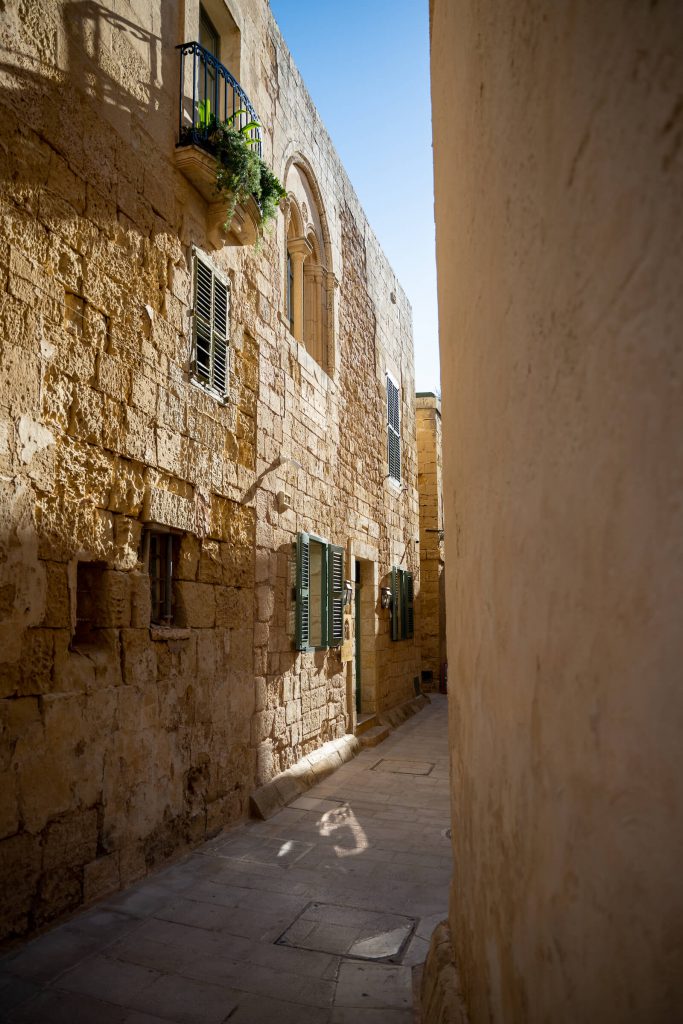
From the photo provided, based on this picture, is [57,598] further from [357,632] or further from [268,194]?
[357,632]

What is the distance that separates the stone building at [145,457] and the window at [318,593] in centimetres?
3

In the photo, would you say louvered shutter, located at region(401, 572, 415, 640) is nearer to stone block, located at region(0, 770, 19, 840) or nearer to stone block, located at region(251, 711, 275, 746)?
stone block, located at region(251, 711, 275, 746)

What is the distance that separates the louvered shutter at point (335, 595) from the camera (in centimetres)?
822

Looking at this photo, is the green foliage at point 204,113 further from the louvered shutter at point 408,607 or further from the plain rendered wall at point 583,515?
the louvered shutter at point 408,607

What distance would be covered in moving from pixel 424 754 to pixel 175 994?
5.89 meters

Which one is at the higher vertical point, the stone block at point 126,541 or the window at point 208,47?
the window at point 208,47

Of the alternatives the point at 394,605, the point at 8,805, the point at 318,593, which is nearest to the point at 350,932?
the point at 8,805

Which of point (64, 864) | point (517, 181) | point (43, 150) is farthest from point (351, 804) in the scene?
point (517, 181)

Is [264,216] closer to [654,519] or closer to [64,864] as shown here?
[64,864]

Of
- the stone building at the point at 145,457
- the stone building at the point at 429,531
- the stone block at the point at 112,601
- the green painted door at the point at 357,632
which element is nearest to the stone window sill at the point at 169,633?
the stone building at the point at 145,457

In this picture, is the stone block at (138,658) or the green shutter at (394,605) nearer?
the stone block at (138,658)

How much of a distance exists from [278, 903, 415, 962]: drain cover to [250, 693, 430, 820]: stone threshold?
192cm

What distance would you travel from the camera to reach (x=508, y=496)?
1.58m

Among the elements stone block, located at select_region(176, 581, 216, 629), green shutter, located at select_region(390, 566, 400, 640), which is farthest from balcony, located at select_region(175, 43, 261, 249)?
green shutter, located at select_region(390, 566, 400, 640)
